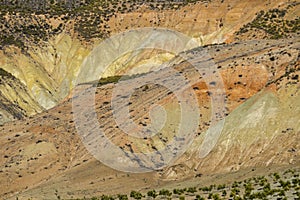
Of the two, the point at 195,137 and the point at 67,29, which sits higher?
the point at 67,29

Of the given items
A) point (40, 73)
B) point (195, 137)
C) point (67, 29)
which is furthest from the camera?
point (67, 29)

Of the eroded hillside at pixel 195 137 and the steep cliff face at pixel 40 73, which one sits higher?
the steep cliff face at pixel 40 73

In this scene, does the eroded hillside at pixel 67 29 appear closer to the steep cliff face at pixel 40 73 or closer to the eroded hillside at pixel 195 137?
the steep cliff face at pixel 40 73

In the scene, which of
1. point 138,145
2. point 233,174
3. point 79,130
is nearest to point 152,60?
point 79,130

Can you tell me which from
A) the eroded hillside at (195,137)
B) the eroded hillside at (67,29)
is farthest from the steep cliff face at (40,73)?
the eroded hillside at (195,137)

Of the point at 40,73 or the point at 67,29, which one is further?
the point at 67,29

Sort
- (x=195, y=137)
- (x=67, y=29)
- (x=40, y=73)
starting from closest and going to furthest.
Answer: (x=195, y=137) → (x=40, y=73) → (x=67, y=29)

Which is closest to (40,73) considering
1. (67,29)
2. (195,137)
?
(67,29)

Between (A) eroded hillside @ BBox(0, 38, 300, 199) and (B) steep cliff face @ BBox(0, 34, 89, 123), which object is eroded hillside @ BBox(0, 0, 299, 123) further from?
(A) eroded hillside @ BBox(0, 38, 300, 199)

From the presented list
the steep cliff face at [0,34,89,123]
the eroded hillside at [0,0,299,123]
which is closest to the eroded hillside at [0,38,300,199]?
the steep cliff face at [0,34,89,123]

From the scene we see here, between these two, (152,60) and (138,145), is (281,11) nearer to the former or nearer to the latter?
(152,60)

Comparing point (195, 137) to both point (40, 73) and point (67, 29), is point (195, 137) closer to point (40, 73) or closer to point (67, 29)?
point (40, 73)
